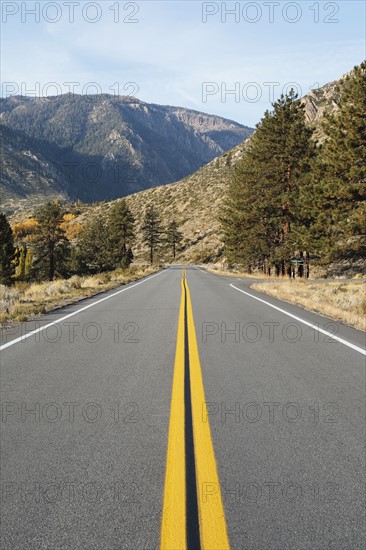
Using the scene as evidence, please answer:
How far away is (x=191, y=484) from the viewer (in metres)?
3.12

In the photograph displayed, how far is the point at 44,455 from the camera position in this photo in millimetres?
3617

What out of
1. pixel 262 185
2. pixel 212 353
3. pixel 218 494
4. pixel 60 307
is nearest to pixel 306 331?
pixel 212 353

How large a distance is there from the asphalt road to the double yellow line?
2cm

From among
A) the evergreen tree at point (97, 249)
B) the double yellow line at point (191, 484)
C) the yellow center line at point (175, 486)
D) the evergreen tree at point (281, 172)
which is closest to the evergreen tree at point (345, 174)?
the evergreen tree at point (281, 172)

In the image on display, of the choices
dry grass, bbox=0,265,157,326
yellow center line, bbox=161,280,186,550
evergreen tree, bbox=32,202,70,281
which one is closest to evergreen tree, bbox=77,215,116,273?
evergreen tree, bbox=32,202,70,281

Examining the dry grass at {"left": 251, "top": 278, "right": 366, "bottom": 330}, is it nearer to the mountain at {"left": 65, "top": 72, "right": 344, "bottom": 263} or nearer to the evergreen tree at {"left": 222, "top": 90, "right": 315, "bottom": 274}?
the evergreen tree at {"left": 222, "top": 90, "right": 315, "bottom": 274}

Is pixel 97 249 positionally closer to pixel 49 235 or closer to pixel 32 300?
pixel 49 235

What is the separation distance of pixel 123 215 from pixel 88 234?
6733 mm

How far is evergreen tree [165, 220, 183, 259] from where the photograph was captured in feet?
Answer: 325

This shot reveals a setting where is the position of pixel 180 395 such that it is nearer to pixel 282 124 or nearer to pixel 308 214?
pixel 308 214

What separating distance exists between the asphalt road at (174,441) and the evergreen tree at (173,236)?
91.0 m

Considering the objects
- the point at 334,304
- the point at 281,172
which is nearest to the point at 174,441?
the point at 334,304

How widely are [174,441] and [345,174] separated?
78.9 feet

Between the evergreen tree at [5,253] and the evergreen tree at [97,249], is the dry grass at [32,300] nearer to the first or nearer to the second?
the evergreen tree at [5,253]
